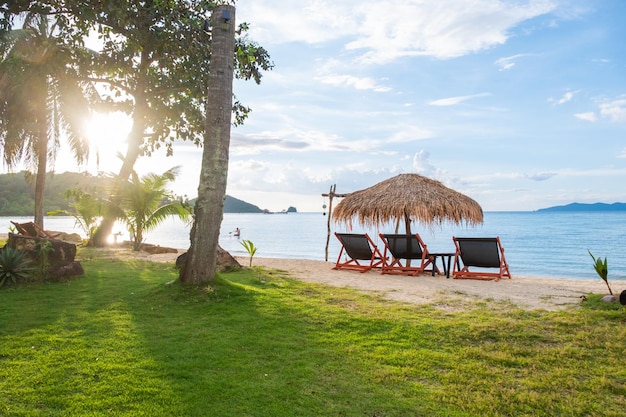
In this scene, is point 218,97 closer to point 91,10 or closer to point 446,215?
point 91,10

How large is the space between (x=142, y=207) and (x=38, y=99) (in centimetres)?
548

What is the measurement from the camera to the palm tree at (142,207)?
1505 centimetres

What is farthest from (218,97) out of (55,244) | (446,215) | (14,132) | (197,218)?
(14,132)

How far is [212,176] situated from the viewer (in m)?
6.75

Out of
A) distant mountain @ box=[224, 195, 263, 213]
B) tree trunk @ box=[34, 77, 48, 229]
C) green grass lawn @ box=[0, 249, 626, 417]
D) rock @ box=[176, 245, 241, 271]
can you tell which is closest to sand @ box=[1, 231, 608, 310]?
green grass lawn @ box=[0, 249, 626, 417]

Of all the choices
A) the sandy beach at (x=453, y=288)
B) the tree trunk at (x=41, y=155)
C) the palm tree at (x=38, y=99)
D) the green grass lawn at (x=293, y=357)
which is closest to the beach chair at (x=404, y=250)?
the sandy beach at (x=453, y=288)

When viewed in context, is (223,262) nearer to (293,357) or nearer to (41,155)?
(293,357)

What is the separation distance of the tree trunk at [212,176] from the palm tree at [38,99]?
28.7ft

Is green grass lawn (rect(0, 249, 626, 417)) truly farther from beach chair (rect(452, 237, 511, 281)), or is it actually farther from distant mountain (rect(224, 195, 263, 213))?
distant mountain (rect(224, 195, 263, 213))

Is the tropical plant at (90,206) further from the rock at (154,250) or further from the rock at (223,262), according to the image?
the rock at (223,262)

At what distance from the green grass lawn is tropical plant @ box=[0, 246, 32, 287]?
0.77m

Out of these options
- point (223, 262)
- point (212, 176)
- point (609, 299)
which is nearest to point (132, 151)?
point (223, 262)

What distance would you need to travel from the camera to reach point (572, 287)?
9.22m

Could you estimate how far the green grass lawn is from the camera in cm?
328
